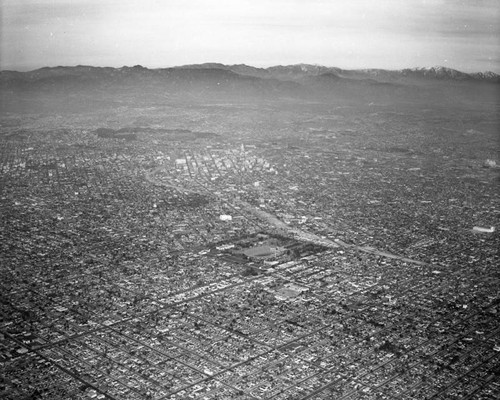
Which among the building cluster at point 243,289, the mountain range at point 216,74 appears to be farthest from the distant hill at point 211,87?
the building cluster at point 243,289

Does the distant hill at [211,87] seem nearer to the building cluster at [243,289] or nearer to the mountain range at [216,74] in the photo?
the mountain range at [216,74]

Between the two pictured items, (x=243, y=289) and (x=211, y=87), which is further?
(x=211, y=87)

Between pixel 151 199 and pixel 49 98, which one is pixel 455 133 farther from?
pixel 49 98

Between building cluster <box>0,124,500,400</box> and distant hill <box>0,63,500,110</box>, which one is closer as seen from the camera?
building cluster <box>0,124,500,400</box>

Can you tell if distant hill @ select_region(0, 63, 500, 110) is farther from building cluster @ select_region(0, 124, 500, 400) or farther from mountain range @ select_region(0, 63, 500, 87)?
building cluster @ select_region(0, 124, 500, 400)

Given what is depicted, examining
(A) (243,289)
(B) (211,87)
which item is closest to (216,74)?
(B) (211,87)

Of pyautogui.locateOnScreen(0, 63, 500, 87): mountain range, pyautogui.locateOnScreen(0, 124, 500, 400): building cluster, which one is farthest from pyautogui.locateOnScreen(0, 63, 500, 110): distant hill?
pyautogui.locateOnScreen(0, 124, 500, 400): building cluster

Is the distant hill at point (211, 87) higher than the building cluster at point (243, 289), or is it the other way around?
the distant hill at point (211, 87)

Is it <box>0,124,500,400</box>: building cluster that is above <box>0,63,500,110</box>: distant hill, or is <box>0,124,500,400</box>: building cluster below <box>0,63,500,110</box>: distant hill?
below

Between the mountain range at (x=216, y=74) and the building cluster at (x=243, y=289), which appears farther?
the mountain range at (x=216, y=74)

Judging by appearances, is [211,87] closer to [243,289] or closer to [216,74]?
[216,74]

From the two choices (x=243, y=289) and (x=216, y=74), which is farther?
(x=216, y=74)
